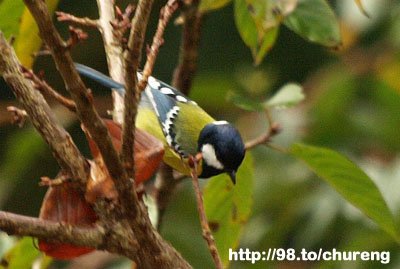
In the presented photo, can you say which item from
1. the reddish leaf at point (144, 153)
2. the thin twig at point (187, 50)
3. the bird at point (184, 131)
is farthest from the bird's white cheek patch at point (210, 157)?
the reddish leaf at point (144, 153)

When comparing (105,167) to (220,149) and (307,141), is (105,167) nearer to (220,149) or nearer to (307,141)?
(220,149)

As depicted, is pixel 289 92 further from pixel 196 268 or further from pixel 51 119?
pixel 196 268

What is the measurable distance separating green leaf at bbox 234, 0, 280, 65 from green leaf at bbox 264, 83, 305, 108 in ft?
0.39

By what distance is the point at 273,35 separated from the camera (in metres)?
1.99

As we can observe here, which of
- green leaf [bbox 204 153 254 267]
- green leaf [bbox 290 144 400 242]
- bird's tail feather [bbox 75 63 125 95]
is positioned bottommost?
green leaf [bbox 204 153 254 267]

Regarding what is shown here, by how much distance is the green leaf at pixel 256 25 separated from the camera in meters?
1.90

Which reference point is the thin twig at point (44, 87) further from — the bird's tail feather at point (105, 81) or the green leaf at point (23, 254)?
the green leaf at point (23, 254)

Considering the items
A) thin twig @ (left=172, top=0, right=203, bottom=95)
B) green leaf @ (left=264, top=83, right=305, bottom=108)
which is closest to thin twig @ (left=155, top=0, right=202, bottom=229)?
thin twig @ (left=172, top=0, right=203, bottom=95)

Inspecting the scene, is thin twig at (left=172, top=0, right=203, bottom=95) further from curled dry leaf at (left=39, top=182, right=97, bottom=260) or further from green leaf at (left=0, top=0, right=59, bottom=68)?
curled dry leaf at (left=39, top=182, right=97, bottom=260)

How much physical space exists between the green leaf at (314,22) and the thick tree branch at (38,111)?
0.77m

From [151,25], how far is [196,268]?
5.95ft

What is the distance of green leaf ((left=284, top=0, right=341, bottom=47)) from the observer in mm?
1989

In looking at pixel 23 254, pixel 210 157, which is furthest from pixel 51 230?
pixel 210 157

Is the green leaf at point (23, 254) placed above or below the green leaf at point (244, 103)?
below
